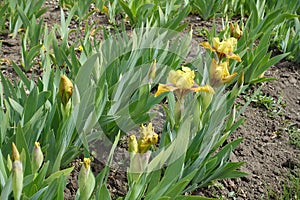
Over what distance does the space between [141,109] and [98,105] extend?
21cm

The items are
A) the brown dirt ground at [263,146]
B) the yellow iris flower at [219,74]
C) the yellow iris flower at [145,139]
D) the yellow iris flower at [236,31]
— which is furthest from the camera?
the yellow iris flower at [236,31]

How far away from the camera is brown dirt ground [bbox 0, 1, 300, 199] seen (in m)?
2.06

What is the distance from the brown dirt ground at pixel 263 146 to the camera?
206cm

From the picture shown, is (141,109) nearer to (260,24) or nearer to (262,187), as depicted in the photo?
(262,187)

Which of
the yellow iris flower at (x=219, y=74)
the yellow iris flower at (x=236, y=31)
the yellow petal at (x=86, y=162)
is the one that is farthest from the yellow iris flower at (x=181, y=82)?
the yellow iris flower at (x=236, y=31)

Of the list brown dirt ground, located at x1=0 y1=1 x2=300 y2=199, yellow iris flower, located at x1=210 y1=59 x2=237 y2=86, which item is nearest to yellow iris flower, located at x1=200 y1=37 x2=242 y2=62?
yellow iris flower, located at x1=210 y1=59 x2=237 y2=86

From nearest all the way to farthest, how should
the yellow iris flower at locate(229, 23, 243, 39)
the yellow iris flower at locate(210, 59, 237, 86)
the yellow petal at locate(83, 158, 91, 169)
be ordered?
the yellow petal at locate(83, 158, 91, 169) → the yellow iris flower at locate(210, 59, 237, 86) → the yellow iris flower at locate(229, 23, 243, 39)

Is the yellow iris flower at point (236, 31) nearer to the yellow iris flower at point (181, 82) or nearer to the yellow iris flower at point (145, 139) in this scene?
the yellow iris flower at point (181, 82)

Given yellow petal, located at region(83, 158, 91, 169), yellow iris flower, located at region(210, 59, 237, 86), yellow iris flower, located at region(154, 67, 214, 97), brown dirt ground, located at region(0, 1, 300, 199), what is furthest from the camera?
brown dirt ground, located at region(0, 1, 300, 199)

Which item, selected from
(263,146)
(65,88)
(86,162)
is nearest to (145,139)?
(86,162)

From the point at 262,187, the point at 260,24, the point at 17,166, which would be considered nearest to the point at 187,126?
the point at 17,166

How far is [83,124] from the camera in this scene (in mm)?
1919

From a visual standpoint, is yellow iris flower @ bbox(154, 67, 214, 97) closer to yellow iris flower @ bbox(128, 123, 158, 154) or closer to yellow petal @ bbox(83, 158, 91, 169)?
yellow iris flower @ bbox(128, 123, 158, 154)

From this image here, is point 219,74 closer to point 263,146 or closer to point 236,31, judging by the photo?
point 263,146
